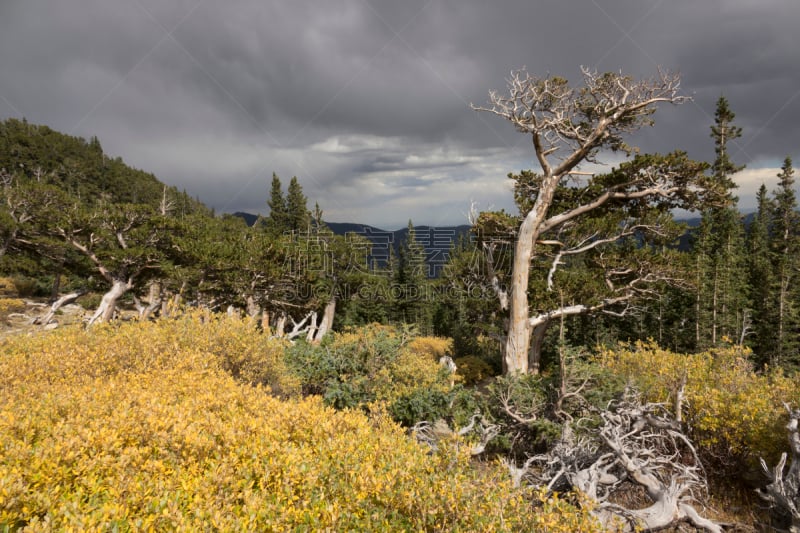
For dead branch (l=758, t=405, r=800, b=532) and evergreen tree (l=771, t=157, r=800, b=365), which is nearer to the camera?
dead branch (l=758, t=405, r=800, b=532)

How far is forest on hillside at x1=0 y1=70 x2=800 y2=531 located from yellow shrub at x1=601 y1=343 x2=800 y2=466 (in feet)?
0.18

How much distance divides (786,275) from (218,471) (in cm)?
3721

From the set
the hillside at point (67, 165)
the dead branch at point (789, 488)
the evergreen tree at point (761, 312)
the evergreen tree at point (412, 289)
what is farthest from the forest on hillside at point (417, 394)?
the hillside at point (67, 165)

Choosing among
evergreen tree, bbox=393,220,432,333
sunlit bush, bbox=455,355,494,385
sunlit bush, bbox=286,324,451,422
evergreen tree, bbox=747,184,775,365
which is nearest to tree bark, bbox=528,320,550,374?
sunlit bush, bbox=455,355,494,385

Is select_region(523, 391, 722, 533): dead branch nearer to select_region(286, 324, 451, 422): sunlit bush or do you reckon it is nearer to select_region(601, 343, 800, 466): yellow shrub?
select_region(601, 343, 800, 466): yellow shrub

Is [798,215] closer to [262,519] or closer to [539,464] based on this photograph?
[539,464]

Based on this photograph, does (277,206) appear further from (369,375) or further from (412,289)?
(369,375)

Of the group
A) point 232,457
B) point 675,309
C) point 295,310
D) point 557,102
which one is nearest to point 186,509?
point 232,457

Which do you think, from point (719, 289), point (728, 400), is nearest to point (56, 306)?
point (728, 400)

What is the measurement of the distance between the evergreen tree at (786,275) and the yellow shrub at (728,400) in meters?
23.3

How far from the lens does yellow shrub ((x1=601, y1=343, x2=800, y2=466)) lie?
22.9 ft

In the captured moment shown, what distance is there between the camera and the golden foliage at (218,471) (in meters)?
3.38

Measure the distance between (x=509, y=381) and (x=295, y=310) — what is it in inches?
832

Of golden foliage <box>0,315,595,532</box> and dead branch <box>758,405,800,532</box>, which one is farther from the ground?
golden foliage <box>0,315,595,532</box>
